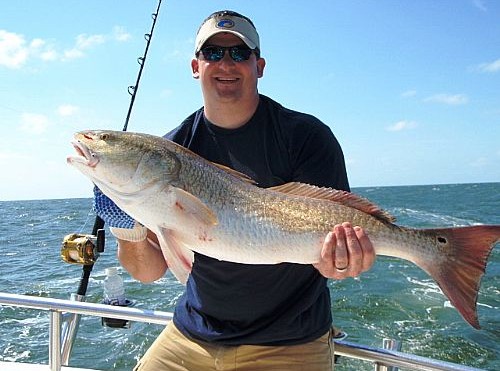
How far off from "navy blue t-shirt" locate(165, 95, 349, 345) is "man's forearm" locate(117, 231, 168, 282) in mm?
299

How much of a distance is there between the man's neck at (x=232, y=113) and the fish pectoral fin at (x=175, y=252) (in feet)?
2.99

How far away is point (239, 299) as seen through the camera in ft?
9.81

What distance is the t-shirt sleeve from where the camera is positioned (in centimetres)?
306

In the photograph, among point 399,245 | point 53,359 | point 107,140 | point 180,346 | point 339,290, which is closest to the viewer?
point 399,245

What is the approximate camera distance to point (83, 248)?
13.0 ft

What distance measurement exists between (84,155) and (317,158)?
1351 mm

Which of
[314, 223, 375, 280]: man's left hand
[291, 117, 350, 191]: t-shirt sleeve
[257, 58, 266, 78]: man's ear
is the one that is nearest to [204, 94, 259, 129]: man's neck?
[257, 58, 266, 78]: man's ear

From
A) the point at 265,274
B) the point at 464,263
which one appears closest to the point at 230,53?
the point at 265,274

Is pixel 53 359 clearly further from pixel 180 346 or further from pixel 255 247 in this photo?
pixel 255 247

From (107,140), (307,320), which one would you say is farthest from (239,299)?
(107,140)

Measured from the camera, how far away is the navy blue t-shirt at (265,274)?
2.95 meters

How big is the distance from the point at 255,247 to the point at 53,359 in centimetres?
220

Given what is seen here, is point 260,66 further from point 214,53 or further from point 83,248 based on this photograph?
point 83,248

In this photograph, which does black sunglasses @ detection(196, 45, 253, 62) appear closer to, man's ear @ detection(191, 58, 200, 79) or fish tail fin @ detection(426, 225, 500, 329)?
man's ear @ detection(191, 58, 200, 79)
